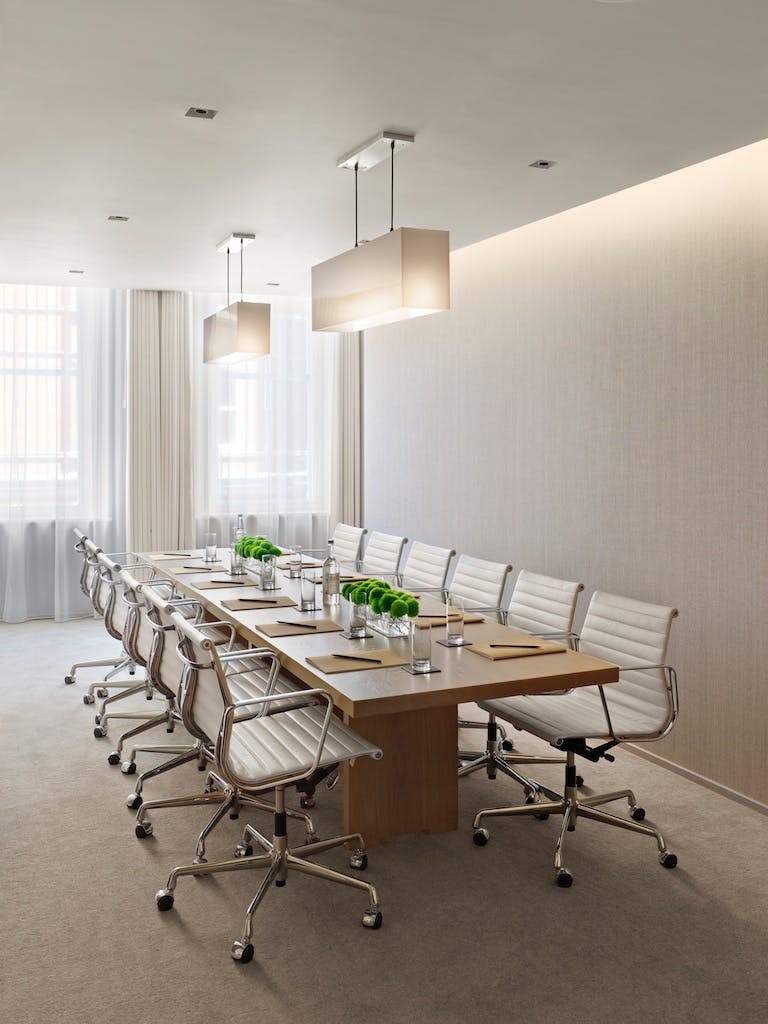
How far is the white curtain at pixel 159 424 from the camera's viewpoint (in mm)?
8188

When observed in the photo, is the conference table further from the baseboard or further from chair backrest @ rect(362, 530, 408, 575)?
chair backrest @ rect(362, 530, 408, 575)

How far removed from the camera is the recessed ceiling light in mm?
3557

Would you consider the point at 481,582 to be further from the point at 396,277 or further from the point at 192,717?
the point at 192,717

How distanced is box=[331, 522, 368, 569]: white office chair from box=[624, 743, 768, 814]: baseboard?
247cm

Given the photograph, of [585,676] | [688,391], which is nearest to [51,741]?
[585,676]

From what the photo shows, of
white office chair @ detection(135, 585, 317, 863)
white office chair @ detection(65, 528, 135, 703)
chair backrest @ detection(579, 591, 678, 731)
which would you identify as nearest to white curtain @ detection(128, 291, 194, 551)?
white office chair @ detection(65, 528, 135, 703)

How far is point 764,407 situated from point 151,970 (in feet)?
10.8

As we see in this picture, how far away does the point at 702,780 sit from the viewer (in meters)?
4.45

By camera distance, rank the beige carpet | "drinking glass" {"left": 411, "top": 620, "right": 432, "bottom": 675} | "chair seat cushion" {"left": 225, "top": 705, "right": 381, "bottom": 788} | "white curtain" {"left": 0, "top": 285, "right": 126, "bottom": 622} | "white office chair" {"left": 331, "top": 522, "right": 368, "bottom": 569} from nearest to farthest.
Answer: the beige carpet, "chair seat cushion" {"left": 225, "top": 705, "right": 381, "bottom": 788}, "drinking glass" {"left": 411, "top": 620, "right": 432, "bottom": 675}, "white office chair" {"left": 331, "top": 522, "right": 368, "bottom": 569}, "white curtain" {"left": 0, "top": 285, "right": 126, "bottom": 622}

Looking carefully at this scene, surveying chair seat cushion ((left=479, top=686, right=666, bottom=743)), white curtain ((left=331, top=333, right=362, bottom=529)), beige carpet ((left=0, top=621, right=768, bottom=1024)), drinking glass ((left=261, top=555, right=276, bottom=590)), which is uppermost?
white curtain ((left=331, top=333, right=362, bottom=529))

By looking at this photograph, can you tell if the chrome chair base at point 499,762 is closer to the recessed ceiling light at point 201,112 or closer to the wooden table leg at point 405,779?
the wooden table leg at point 405,779

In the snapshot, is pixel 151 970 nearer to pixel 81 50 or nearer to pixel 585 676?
pixel 585 676

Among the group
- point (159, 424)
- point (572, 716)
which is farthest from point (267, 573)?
point (159, 424)

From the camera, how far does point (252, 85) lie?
331 centimetres
